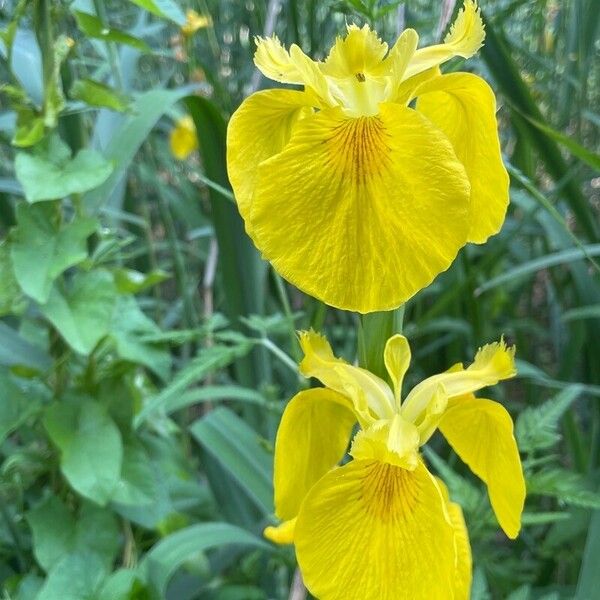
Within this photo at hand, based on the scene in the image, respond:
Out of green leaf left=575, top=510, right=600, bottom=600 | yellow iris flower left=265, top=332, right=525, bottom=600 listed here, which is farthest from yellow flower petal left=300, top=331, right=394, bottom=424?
green leaf left=575, top=510, right=600, bottom=600

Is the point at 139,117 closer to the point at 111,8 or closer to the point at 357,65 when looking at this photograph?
the point at 357,65

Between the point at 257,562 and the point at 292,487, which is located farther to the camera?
the point at 257,562

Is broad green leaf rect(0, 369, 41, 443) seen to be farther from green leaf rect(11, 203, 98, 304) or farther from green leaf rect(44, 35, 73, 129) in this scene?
green leaf rect(44, 35, 73, 129)

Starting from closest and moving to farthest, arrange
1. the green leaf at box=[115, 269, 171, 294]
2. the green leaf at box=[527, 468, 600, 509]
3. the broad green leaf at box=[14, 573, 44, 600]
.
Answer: the green leaf at box=[527, 468, 600, 509] → the broad green leaf at box=[14, 573, 44, 600] → the green leaf at box=[115, 269, 171, 294]

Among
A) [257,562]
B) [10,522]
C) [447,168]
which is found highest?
[447,168]

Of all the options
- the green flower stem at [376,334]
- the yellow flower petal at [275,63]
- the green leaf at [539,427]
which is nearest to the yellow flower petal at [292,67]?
the yellow flower petal at [275,63]

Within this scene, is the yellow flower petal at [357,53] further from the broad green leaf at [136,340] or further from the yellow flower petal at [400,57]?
the broad green leaf at [136,340]

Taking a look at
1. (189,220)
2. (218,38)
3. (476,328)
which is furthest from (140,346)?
(218,38)

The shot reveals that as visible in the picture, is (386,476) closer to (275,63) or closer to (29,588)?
(275,63)
